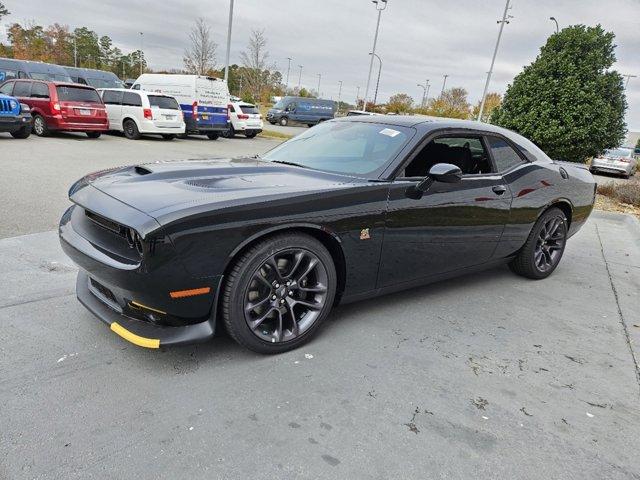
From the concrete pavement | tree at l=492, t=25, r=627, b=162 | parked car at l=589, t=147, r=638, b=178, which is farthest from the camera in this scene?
parked car at l=589, t=147, r=638, b=178

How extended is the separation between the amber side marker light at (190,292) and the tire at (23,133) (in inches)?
484

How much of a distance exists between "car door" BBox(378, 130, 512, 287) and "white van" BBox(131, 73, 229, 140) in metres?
15.3

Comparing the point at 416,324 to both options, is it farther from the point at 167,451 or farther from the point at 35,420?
the point at 35,420

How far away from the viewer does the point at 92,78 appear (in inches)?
1008

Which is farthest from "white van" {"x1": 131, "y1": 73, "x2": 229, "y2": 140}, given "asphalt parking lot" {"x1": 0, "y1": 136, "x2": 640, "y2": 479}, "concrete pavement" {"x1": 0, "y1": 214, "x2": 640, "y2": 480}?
"concrete pavement" {"x1": 0, "y1": 214, "x2": 640, "y2": 480}

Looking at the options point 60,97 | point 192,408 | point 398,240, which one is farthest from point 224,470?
point 60,97

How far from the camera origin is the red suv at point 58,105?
13250 millimetres

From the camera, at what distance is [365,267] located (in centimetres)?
314

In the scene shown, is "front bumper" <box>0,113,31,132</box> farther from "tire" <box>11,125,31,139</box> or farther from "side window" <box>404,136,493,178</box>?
"side window" <box>404,136,493,178</box>

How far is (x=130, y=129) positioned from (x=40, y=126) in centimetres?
276

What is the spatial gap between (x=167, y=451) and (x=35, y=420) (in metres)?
0.66

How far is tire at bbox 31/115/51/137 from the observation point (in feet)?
44.1

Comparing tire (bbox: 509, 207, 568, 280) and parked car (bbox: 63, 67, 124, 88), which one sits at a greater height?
parked car (bbox: 63, 67, 124, 88)

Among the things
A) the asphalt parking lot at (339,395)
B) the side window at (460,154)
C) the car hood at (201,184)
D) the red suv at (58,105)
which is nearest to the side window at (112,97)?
the red suv at (58,105)
